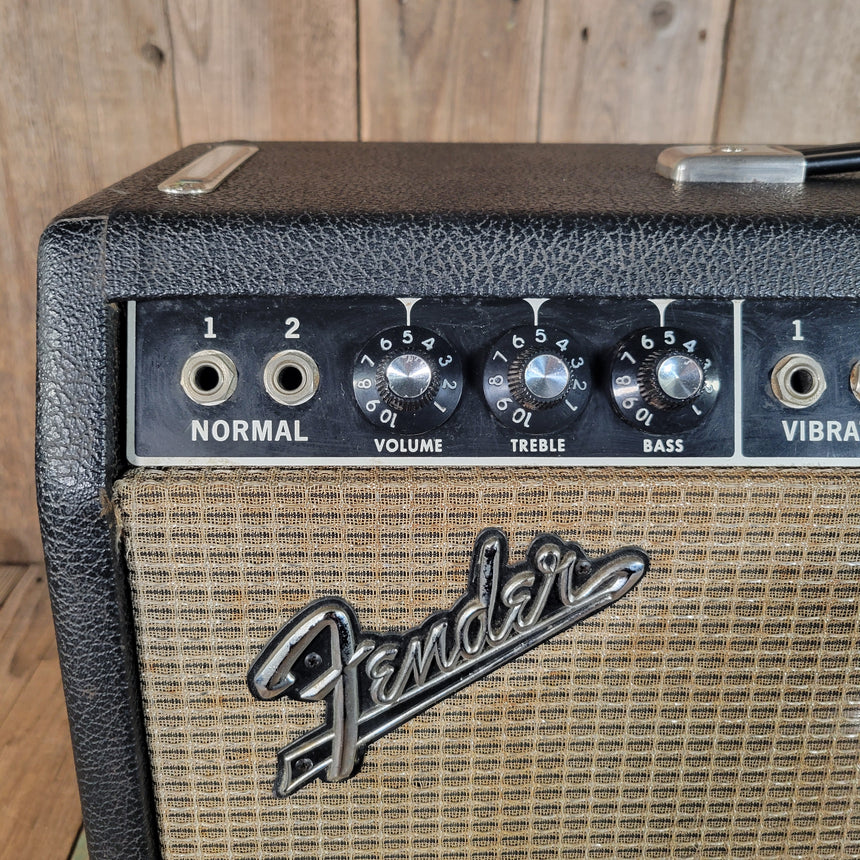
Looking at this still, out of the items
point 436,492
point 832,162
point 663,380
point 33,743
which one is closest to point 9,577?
point 33,743

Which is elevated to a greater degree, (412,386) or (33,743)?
(412,386)

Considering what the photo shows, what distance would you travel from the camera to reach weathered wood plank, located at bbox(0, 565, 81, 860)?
71 cm

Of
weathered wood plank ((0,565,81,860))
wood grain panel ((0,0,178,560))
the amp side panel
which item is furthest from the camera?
wood grain panel ((0,0,178,560))

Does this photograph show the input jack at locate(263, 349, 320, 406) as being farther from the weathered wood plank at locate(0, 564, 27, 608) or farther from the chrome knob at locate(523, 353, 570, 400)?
the weathered wood plank at locate(0, 564, 27, 608)

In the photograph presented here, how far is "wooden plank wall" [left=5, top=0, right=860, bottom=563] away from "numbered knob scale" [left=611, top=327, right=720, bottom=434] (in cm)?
58

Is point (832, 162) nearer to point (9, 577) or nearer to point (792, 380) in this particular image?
point (792, 380)

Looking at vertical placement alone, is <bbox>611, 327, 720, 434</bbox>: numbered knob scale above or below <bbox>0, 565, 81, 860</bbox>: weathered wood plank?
above

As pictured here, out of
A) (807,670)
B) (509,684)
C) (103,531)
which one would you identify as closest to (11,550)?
(103,531)

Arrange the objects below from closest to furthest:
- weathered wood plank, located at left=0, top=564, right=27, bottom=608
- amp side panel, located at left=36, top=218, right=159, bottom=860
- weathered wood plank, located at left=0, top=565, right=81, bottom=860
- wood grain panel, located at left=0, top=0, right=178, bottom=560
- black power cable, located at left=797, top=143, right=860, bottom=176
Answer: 1. amp side panel, located at left=36, top=218, right=159, bottom=860
2. black power cable, located at left=797, top=143, right=860, bottom=176
3. weathered wood plank, located at left=0, top=565, right=81, bottom=860
4. wood grain panel, located at left=0, top=0, right=178, bottom=560
5. weathered wood plank, located at left=0, top=564, right=27, bottom=608

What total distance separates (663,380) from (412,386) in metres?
0.15

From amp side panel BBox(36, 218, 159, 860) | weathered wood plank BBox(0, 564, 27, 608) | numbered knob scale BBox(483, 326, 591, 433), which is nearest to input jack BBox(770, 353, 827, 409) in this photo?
numbered knob scale BBox(483, 326, 591, 433)

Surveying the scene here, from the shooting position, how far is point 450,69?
967 mm

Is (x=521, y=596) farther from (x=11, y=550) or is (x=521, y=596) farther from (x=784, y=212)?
(x=11, y=550)

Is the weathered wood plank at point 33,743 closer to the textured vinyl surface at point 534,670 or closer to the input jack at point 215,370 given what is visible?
the textured vinyl surface at point 534,670
